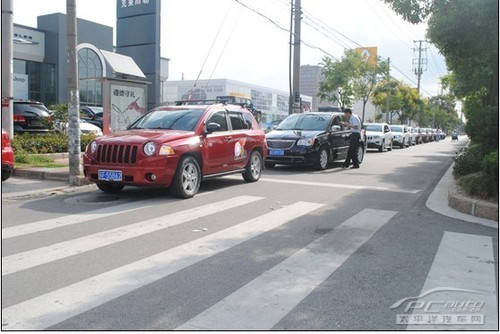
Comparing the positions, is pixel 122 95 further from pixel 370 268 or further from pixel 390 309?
pixel 390 309

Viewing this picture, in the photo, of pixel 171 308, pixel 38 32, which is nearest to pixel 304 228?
pixel 171 308

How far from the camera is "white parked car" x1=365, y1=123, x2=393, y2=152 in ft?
81.8

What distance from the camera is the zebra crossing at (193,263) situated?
3.55 meters

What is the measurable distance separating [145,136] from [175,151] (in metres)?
0.62

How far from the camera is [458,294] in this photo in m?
4.05

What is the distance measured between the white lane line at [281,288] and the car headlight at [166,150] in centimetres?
332

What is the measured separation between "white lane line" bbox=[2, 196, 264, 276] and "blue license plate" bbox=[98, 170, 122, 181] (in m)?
1.54

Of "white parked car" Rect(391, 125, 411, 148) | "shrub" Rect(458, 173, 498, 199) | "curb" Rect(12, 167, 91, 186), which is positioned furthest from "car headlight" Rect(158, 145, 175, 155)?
"white parked car" Rect(391, 125, 411, 148)

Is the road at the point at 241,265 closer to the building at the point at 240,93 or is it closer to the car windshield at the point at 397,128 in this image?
the car windshield at the point at 397,128

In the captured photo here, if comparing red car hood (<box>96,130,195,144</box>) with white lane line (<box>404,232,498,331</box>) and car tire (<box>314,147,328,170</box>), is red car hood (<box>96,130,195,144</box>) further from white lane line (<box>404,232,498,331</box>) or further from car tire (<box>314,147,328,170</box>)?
car tire (<box>314,147,328,170</box>)

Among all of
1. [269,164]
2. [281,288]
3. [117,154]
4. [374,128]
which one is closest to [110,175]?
[117,154]

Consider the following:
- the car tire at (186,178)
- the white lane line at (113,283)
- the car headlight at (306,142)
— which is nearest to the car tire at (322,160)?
the car headlight at (306,142)

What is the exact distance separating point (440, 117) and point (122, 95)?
109070mm

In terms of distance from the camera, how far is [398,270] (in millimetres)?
4668
